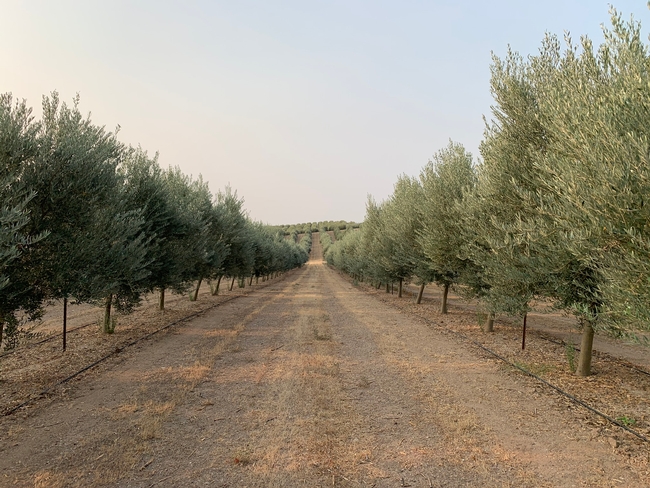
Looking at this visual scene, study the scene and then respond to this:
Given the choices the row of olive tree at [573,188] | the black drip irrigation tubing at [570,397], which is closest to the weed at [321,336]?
the black drip irrigation tubing at [570,397]

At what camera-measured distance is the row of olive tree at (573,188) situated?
18.9ft

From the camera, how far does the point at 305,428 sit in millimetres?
6719

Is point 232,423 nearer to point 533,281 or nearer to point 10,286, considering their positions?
point 10,286

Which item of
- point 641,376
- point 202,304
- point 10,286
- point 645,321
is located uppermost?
point 645,321

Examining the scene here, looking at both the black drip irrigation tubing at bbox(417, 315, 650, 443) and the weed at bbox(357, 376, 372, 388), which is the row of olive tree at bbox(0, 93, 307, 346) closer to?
the weed at bbox(357, 376, 372, 388)

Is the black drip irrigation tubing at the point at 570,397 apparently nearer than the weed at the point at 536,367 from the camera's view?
Yes

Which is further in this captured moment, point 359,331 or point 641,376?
point 359,331

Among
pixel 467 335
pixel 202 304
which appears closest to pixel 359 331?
pixel 467 335

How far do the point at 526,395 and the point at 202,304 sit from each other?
2168 centimetres

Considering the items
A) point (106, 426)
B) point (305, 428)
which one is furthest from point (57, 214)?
point (305, 428)

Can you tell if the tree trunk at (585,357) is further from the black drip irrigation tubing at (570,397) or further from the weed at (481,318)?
the weed at (481,318)

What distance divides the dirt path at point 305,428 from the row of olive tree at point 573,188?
2.32 metres

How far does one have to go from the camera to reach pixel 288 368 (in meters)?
10.5

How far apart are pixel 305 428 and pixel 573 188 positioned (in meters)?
6.29
